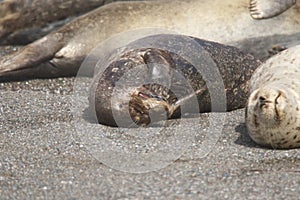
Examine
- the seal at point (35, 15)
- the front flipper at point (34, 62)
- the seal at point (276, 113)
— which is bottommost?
the front flipper at point (34, 62)

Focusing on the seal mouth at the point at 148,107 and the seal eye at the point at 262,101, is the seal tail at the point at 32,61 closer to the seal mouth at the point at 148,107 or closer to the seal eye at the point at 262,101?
the seal mouth at the point at 148,107

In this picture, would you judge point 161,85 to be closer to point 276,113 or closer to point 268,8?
point 276,113

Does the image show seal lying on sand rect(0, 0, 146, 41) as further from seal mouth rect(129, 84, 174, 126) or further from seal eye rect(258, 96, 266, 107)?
seal eye rect(258, 96, 266, 107)

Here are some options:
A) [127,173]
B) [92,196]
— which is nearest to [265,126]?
[127,173]

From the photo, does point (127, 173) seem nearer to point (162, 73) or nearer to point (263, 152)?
point (263, 152)

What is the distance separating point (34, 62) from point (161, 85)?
1807 millimetres

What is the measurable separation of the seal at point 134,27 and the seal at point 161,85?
720 mm

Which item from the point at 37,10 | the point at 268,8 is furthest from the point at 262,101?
the point at 37,10

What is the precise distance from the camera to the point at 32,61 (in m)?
6.81

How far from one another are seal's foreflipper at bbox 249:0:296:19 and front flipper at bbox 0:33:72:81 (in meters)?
1.79

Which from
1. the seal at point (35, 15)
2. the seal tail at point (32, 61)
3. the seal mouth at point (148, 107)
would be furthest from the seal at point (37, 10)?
the seal mouth at point (148, 107)

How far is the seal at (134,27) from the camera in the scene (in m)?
6.70

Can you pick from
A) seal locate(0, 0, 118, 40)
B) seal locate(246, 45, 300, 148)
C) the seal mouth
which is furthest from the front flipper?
seal locate(246, 45, 300, 148)

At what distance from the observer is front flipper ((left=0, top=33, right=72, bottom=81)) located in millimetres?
6754
